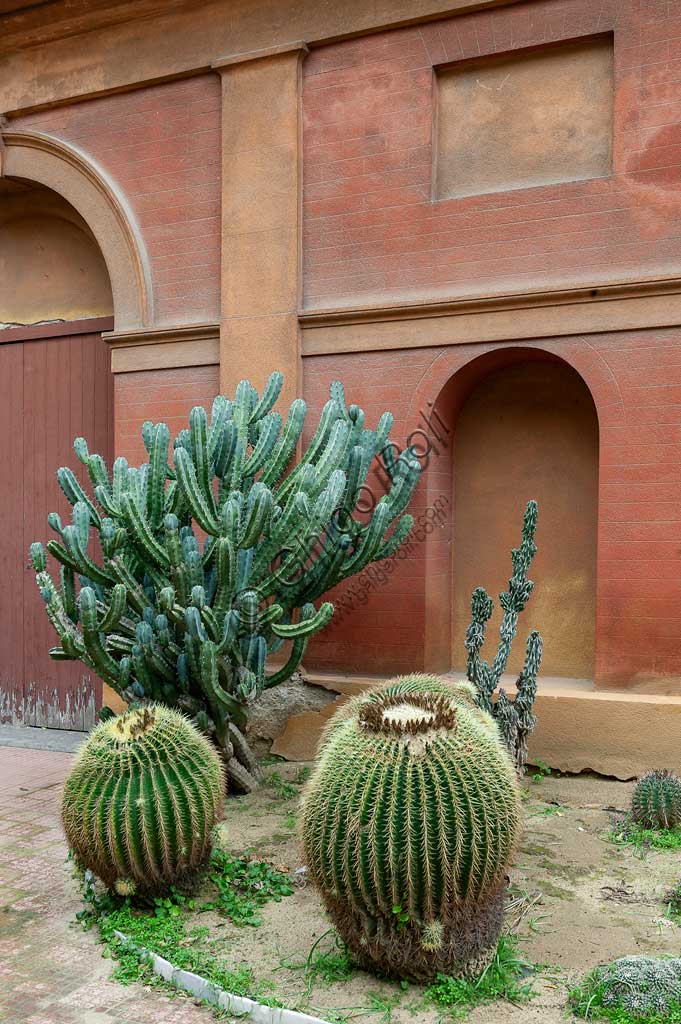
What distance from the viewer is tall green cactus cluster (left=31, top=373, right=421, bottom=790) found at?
5.27 m

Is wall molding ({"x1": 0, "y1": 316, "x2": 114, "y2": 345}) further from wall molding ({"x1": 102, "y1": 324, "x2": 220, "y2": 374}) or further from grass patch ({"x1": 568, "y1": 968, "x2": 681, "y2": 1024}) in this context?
grass patch ({"x1": 568, "y1": 968, "x2": 681, "y2": 1024})

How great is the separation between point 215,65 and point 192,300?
6.02 ft

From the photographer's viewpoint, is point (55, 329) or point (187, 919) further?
point (55, 329)

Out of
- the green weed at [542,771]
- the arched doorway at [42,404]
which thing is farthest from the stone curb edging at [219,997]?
the arched doorway at [42,404]

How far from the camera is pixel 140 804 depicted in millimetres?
4035

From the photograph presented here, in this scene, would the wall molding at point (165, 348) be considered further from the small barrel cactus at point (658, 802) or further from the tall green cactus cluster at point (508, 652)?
the small barrel cactus at point (658, 802)

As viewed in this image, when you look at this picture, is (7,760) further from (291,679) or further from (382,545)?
(382,545)

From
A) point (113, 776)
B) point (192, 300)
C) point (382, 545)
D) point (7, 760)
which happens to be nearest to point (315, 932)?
point (113, 776)

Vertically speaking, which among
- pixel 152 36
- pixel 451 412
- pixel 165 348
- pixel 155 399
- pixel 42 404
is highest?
pixel 152 36

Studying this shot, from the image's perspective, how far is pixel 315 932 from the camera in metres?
4.05

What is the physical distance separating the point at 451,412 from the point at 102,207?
3526mm

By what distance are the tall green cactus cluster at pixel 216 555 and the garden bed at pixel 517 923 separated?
0.99 meters

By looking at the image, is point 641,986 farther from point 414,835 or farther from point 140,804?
point 140,804

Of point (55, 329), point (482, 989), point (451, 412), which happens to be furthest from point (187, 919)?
point (55, 329)
